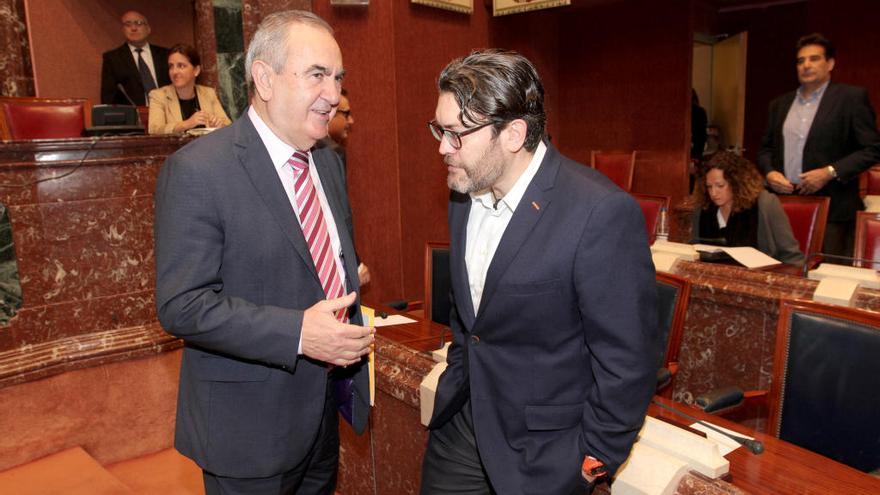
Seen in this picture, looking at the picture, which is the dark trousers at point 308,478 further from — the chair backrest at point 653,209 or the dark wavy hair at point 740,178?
the dark wavy hair at point 740,178

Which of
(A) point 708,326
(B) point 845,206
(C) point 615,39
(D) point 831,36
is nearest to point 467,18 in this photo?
(C) point 615,39

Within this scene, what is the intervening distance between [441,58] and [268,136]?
4.46 metres

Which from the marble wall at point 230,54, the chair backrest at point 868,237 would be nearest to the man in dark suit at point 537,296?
the chair backrest at point 868,237

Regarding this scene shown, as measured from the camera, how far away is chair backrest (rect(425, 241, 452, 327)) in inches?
130

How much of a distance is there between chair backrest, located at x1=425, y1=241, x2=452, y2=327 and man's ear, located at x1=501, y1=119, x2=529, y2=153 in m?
1.81

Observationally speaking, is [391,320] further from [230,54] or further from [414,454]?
[230,54]

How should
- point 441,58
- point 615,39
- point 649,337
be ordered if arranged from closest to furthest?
point 649,337
point 441,58
point 615,39

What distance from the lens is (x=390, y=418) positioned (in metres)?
2.12

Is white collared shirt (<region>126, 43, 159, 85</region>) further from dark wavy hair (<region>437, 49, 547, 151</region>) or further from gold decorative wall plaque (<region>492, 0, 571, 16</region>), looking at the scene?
dark wavy hair (<region>437, 49, 547, 151</region>)

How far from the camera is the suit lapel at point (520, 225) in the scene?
4.66 feet

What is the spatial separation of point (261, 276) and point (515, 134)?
651 millimetres

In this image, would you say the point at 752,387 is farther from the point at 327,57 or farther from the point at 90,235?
the point at 90,235

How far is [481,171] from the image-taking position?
151cm

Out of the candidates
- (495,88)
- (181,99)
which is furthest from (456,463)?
(181,99)
